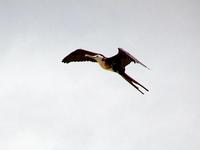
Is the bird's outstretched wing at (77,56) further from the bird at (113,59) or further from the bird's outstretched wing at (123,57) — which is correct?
the bird's outstretched wing at (123,57)

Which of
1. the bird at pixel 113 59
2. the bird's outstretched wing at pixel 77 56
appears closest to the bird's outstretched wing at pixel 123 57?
the bird at pixel 113 59

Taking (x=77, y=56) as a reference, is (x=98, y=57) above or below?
below

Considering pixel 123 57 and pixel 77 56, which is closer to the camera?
pixel 123 57

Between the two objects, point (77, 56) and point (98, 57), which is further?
point (77, 56)

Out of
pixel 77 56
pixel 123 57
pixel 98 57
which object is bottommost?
pixel 123 57

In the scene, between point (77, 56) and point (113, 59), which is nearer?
point (113, 59)

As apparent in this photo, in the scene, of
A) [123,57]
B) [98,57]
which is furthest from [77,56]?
[123,57]

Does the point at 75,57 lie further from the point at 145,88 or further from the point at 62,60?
the point at 145,88

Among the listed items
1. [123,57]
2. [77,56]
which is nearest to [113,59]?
[123,57]

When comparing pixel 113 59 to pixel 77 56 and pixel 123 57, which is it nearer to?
pixel 123 57

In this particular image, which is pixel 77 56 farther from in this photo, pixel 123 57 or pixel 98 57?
pixel 123 57

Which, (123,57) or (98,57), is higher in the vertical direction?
(98,57)

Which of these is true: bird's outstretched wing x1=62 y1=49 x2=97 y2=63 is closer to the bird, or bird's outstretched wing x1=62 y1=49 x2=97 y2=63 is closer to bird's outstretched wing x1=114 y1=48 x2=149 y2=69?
the bird

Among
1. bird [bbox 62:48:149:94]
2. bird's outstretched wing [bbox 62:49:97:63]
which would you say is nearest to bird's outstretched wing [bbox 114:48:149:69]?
bird [bbox 62:48:149:94]
